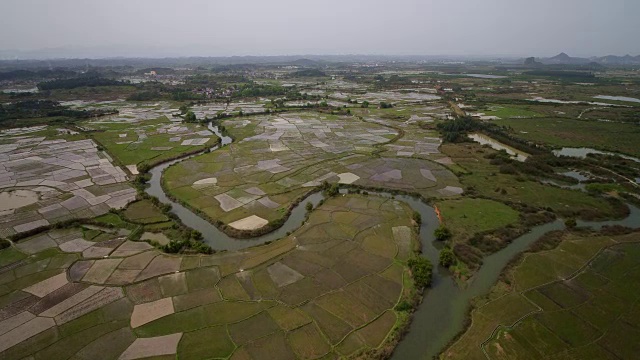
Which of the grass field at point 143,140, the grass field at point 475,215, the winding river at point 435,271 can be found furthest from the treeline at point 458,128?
the grass field at point 143,140

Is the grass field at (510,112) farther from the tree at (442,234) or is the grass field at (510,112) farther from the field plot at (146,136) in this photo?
the field plot at (146,136)

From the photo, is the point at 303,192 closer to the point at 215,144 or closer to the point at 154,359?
the point at 154,359

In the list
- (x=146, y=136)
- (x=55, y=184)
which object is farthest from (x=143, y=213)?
(x=146, y=136)

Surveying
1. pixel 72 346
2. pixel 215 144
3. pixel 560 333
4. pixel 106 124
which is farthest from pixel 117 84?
pixel 560 333

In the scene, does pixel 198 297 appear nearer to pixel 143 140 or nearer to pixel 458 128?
pixel 143 140

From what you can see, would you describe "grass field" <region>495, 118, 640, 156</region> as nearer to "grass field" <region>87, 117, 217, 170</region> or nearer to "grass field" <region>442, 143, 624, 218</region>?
"grass field" <region>442, 143, 624, 218</region>

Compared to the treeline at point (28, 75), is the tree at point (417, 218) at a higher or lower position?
lower
